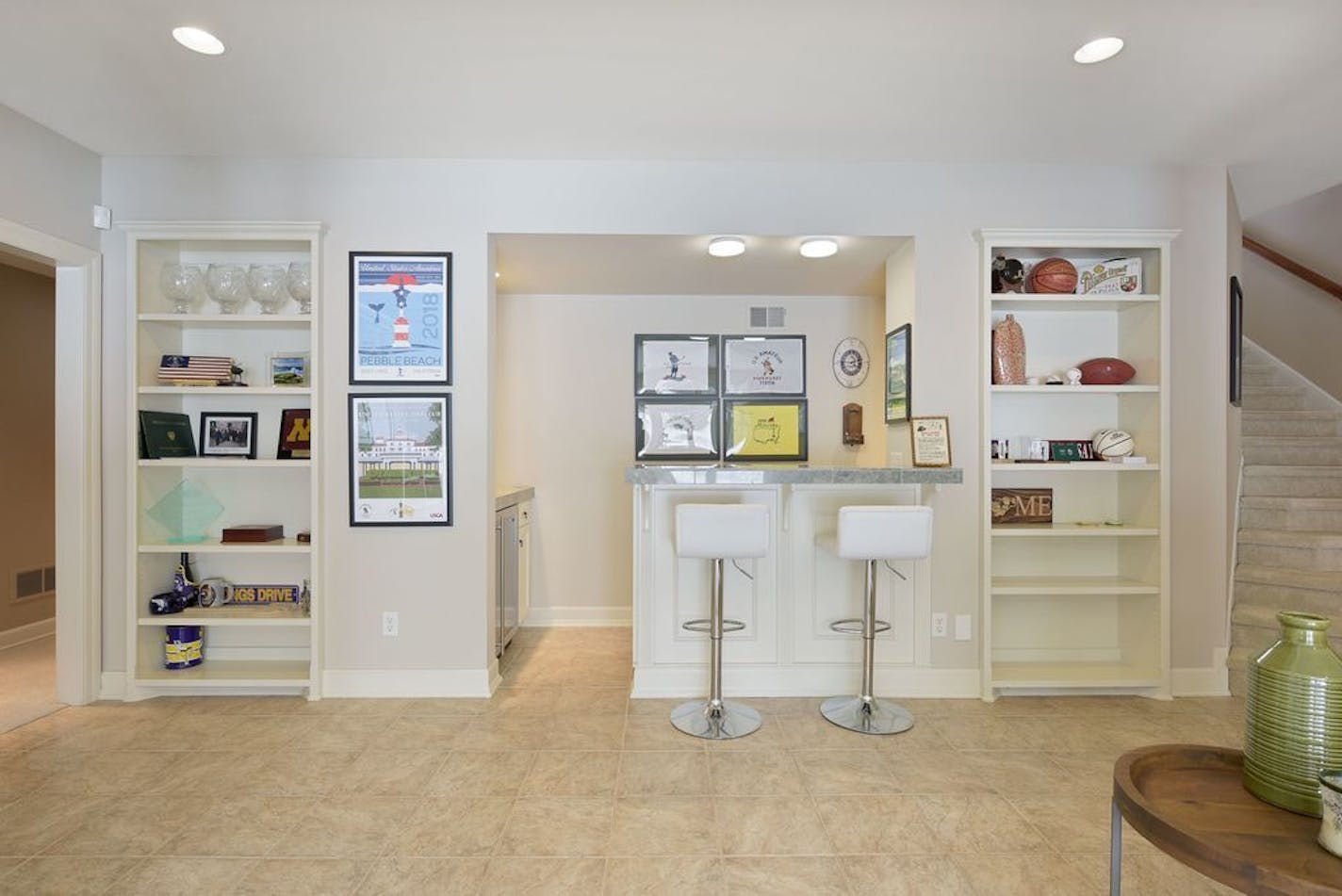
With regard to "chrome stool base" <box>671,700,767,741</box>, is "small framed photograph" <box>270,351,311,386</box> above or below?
above

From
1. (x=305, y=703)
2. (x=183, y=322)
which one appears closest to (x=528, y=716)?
(x=305, y=703)

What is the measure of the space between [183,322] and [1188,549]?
200 inches

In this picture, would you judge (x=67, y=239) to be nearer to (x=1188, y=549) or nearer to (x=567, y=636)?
(x=567, y=636)

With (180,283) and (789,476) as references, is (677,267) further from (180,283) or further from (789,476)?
(180,283)

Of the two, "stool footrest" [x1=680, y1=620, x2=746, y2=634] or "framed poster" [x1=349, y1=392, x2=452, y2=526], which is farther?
"framed poster" [x1=349, y1=392, x2=452, y2=526]

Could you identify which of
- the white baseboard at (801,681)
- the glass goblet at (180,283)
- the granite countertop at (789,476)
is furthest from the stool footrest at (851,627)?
the glass goblet at (180,283)

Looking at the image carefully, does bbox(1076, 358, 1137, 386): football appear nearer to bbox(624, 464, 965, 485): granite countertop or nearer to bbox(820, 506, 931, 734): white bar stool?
bbox(624, 464, 965, 485): granite countertop

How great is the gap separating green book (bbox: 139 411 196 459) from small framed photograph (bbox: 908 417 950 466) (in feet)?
11.8

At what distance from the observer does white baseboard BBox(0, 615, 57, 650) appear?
4.10m

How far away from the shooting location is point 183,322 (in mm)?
3330

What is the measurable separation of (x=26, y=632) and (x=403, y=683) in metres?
2.92

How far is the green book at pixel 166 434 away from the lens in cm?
320

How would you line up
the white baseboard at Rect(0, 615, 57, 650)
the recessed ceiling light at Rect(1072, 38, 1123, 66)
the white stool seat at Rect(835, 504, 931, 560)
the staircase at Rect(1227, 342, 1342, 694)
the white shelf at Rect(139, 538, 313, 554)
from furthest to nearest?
the white baseboard at Rect(0, 615, 57, 650)
the staircase at Rect(1227, 342, 1342, 694)
the white shelf at Rect(139, 538, 313, 554)
the white stool seat at Rect(835, 504, 931, 560)
the recessed ceiling light at Rect(1072, 38, 1123, 66)

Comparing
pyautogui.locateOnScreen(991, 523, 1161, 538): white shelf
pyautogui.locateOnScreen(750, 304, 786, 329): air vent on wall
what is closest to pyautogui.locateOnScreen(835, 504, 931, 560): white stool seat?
pyautogui.locateOnScreen(991, 523, 1161, 538): white shelf
